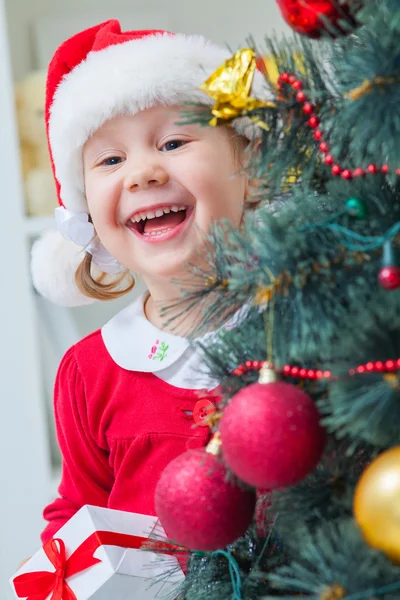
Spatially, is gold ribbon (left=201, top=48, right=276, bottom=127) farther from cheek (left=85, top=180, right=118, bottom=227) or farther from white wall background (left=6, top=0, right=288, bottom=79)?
white wall background (left=6, top=0, right=288, bottom=79)

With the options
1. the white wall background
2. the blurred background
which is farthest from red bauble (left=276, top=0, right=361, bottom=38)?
the white wall background

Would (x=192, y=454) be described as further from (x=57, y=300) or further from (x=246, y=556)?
(x=57, y=300)

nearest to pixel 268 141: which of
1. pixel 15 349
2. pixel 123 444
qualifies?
pixel 123 444

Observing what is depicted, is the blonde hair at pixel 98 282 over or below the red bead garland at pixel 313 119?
below

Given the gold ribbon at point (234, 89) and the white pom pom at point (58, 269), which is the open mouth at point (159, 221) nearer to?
the white pom pom at point (58, 269)

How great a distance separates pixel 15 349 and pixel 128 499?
23.8 inches

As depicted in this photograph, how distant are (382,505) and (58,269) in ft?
2.36

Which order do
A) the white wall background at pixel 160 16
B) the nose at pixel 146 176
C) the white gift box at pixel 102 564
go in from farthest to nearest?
the white wall background at pixel 160 16, the nose at pixel 146 176, the white gift box at pixel 102 564

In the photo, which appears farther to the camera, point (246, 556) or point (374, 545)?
point (246, 556)

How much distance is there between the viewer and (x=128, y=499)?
87 cm

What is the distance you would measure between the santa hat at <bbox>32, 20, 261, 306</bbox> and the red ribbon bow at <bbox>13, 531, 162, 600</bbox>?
404 mm

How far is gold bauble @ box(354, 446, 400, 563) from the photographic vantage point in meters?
0.38

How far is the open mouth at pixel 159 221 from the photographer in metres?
0.82

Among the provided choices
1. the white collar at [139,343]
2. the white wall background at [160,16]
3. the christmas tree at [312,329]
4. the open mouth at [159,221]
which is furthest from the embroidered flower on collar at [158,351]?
the white wall background at [160,16]
